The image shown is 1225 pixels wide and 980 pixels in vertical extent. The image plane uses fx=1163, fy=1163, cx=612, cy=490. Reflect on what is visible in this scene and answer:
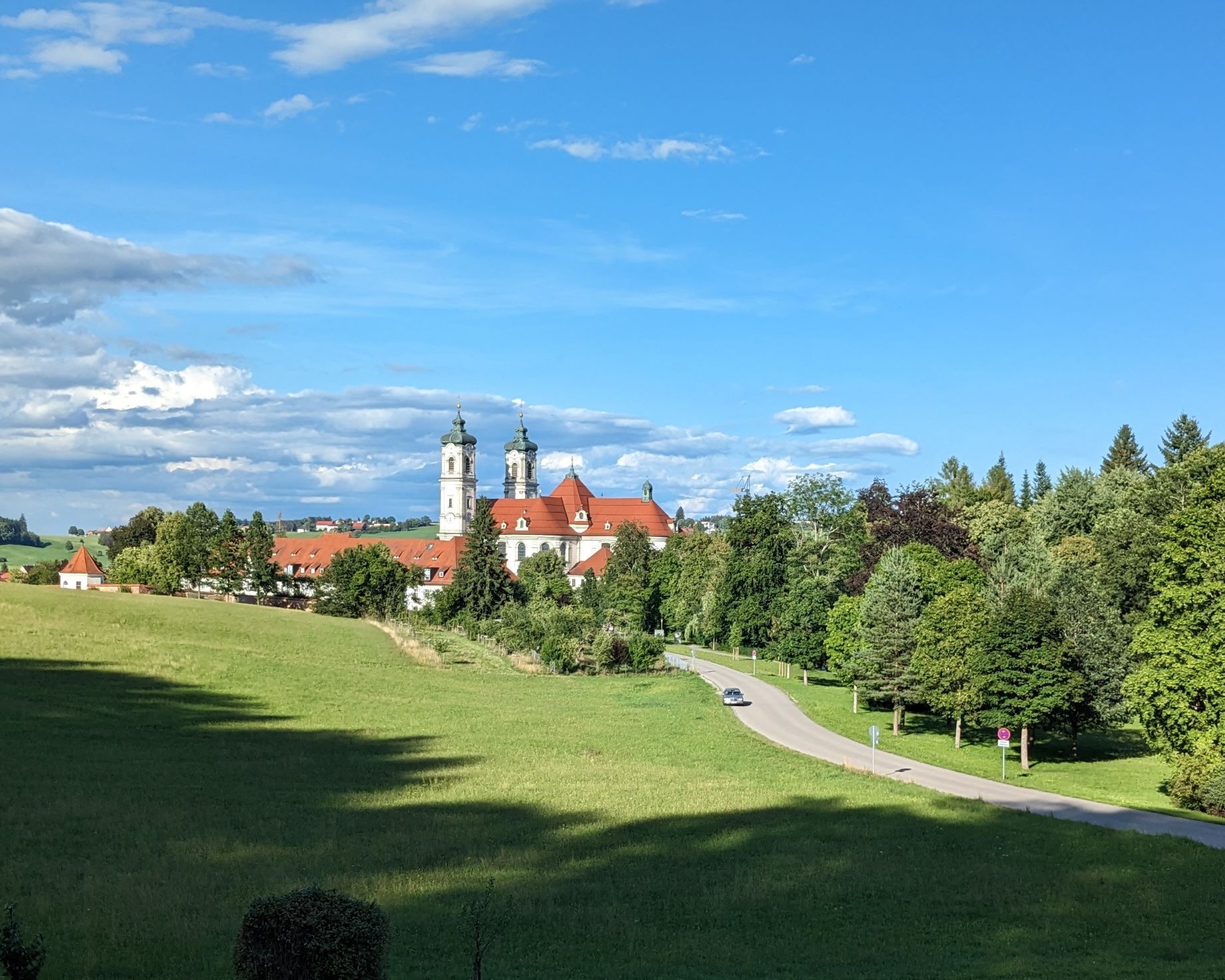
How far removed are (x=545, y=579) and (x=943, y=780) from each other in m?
74.0

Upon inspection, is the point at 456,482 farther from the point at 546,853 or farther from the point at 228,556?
the point at 546,853

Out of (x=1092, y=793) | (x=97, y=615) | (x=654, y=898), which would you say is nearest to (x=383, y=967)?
(x=654, y=898)

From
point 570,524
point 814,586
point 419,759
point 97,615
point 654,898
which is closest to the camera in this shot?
point 654,898

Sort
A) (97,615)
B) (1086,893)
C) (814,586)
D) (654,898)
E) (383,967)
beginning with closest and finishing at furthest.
Answer: (383,967) < (654,898) < (1086,893) < (97,615) < (814,586)

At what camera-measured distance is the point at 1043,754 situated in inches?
2039

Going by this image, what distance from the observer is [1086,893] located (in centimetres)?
2462

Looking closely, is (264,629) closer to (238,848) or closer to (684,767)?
(684,767)

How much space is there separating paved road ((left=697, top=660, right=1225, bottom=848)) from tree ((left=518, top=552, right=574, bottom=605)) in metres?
41.2

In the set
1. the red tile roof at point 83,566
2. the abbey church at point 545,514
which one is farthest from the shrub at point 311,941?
the abbey church at point 545,514

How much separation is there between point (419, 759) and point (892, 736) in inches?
968

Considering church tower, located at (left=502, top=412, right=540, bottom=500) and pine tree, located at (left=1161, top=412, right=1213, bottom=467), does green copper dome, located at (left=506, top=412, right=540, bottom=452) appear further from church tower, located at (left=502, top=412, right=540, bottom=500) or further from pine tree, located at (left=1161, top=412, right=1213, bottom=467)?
pine tree, located at (left=1161, top=412, right=1213, bottom=467)

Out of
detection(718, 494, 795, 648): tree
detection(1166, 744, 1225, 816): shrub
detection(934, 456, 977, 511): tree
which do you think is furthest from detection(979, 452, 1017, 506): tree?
detection(1166, 744, 1225, 816): shrub

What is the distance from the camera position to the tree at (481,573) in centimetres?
10006

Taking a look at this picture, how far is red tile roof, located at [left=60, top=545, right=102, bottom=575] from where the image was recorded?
125 metres
